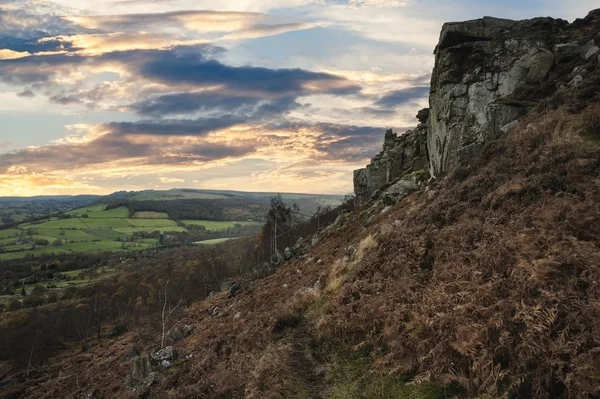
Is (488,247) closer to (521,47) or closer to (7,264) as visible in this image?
(521,47)

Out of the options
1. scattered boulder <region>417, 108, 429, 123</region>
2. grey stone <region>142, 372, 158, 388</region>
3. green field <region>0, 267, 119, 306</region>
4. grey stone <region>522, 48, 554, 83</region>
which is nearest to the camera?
grey stone <region>142, 372, 158, 388</region>

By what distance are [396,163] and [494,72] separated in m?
24.0

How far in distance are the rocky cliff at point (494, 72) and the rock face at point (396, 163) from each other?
36.3 feet

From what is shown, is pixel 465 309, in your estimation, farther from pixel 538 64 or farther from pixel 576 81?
pixel 538 64

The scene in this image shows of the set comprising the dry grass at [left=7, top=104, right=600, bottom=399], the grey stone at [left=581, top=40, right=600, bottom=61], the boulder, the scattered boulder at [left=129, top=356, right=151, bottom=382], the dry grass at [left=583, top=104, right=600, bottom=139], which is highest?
the grey stone at [left=581, top=40, right=600, bottom=61]

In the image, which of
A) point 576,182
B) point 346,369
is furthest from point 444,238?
point 346,369

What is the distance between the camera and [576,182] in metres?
13.1

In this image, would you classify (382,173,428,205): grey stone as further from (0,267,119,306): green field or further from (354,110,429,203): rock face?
(0,267,119,306): green field

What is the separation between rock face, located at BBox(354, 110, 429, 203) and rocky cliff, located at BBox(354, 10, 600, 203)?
→ 1108 centimetres

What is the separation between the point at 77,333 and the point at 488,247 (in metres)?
91.9

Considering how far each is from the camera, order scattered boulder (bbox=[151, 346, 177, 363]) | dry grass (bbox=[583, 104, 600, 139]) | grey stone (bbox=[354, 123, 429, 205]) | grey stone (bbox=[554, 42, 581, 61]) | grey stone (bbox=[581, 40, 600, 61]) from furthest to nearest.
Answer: grey stone (bbox=[354, 123, 429, 205])
grey stone (bbox=[554, 42, 581, 61])
grey stone (bbox=[581, 40, 600, 61])
scattered boulder (bbox=[151, 346, 177, 363])
dry grass (bbox=[583, 104, 600, 139])

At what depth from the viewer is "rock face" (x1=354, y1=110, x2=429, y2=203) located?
166ft

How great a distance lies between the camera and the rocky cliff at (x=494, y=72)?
2792cm

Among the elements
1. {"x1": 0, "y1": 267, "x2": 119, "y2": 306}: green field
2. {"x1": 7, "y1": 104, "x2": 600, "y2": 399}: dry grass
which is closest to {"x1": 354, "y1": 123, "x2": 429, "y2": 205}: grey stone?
{"x1": 7, "y1": 104, "x2": 600, "y2": 399}: dry grass
